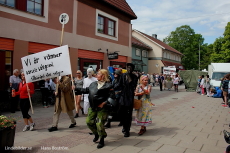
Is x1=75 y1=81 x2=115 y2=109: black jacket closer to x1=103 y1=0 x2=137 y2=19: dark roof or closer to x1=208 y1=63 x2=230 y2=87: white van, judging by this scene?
x1=103 y1=0 x2=137 y2=19: dark roof

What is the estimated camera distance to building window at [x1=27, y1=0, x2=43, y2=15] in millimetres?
9327

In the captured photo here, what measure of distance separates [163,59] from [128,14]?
22.4 meters

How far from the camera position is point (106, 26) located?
1423 cm

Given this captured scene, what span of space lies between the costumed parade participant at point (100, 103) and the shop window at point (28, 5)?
6803 mm

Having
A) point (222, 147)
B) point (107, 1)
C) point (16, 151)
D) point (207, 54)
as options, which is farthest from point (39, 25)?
point (207, 54)

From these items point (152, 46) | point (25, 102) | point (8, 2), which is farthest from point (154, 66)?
point (25, 102)

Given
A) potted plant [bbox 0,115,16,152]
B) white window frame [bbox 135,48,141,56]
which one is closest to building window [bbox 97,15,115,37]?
potted plant [bbox 0,115,16,152]

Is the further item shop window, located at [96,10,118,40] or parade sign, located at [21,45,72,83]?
shop window, located at [96,10,118,40]

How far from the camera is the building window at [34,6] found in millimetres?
9327

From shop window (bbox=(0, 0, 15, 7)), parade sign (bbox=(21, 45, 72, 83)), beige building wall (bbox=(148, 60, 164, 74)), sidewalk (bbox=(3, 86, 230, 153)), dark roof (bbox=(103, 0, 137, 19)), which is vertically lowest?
sidewalk (bbox=(3, 86, 230, 153))

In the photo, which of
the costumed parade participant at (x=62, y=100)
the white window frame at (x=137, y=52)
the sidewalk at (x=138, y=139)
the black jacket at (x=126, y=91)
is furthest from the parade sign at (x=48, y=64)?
the white window frame at (x=137, y=52)

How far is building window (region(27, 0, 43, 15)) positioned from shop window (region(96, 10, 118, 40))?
Answer: 14.4 ft

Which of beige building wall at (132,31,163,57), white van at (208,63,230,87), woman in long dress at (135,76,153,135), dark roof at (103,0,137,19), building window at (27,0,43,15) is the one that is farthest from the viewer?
beige building wall at (132,31,163,57)

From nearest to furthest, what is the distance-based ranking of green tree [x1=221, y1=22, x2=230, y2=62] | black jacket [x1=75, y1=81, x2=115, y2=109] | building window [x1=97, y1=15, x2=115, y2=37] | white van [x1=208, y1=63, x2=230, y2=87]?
black jacket [x1=75, y1=81, x2=115, y2=109]
building window [x1=97, y1=15, x2=115, y2=37]
white van [x1=208, y1=63, x2=230, y2=87]
green tree [x1=221, y1=22, x2=230, y2=62]
